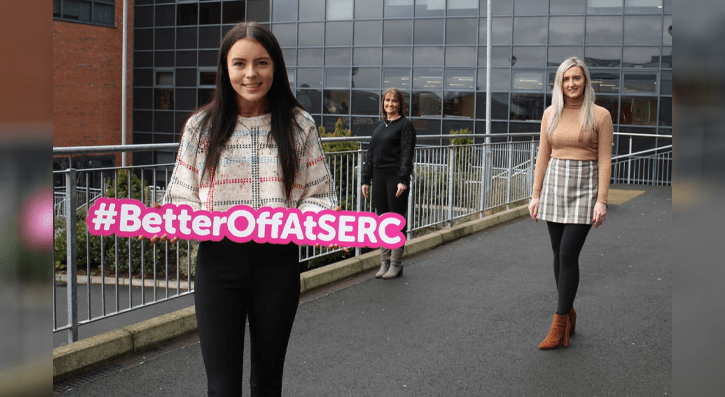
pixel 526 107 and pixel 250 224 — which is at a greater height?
pixel 526 107

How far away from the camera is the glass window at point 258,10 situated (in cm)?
2911

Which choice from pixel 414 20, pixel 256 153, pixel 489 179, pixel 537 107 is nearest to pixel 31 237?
pixel 256 153

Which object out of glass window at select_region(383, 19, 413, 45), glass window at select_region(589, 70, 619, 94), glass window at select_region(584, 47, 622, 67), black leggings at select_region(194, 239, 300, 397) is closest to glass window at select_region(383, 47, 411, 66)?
glass window at select_region(383, 19, 413, 45)

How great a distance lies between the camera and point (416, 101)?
2695cm

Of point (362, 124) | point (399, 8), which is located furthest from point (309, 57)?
point (399, 8)

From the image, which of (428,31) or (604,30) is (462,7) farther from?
(604,30)

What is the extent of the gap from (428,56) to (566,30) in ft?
16.6

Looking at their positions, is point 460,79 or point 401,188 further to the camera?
point 460,79

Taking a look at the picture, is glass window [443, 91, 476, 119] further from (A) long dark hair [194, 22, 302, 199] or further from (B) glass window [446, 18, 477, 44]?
(A) long dark hair [194, 22, 302, 199]

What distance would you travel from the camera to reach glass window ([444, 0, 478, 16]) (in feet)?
84.3

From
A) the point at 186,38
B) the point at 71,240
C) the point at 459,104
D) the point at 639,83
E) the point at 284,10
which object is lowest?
the point at 71,240

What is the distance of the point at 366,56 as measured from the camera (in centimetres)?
2756

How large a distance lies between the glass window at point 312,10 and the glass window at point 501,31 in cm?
681

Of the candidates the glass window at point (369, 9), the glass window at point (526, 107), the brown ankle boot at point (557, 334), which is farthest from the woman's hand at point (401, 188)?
the glass window at point (369, 9)
